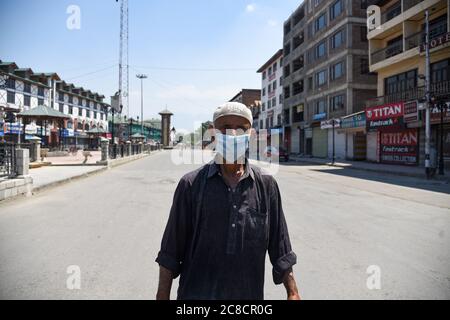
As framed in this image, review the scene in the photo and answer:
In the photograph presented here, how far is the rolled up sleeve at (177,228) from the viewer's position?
74.7 inches

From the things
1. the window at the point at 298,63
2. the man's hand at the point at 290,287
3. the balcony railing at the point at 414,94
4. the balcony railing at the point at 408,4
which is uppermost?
the window at the point at 298,63

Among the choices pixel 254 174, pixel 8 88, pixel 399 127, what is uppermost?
pixel 8 88

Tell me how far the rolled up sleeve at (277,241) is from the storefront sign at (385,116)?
23.6m

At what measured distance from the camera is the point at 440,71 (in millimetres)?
20734

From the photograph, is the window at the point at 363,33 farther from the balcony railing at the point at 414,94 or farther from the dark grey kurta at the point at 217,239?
the dark grey kurta at the point at 217,239

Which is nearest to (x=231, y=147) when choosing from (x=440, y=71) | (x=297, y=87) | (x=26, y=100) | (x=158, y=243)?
(x=158, y=243)

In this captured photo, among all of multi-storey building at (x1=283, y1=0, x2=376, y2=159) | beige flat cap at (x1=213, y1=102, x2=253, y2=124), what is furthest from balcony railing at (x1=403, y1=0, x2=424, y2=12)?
beige flat cap at (x1=213, y1=102, x2=253, y2=124)

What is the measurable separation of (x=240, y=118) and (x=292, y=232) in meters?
4.24

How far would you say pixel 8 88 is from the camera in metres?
42.1

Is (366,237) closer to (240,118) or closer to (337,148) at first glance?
(240,118)

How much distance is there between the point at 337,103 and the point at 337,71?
3.40 meters

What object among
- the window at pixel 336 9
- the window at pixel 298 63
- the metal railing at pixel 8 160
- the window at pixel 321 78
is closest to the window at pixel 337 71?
the window at pixel 321 78

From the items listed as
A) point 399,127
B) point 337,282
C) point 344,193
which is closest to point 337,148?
point 399,127

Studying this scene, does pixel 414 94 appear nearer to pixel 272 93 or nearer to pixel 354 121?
pixel 354 121
